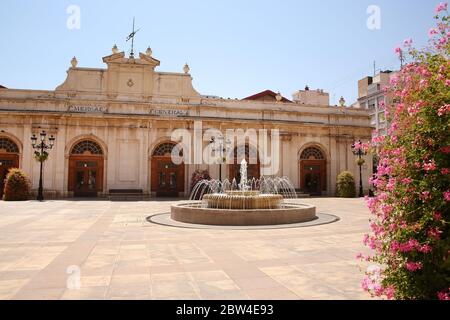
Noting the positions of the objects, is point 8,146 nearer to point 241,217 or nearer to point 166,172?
point 166,172

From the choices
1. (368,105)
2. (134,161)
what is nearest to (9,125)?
(134,161)

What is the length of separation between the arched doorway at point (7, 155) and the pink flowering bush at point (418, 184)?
29.1 metres

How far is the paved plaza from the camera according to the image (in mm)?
4918

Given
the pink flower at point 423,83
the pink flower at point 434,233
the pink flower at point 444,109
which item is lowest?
the pink flower at point 434,233

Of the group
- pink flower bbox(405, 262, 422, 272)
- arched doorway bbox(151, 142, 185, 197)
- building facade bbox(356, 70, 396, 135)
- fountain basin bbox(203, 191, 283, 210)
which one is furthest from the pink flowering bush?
building facade bbox(356, 70, 396, 135)

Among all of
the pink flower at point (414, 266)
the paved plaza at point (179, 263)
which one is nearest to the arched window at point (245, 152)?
the paved plaza at point (179, 263)

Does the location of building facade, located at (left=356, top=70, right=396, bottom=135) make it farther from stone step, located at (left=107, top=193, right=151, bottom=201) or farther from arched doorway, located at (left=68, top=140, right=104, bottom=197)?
arched doorway, located at (left=68, top=140, right=104, bottom=197)

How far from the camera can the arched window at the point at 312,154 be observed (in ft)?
108

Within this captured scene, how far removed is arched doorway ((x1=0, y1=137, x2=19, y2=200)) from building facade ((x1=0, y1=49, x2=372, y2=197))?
70mm

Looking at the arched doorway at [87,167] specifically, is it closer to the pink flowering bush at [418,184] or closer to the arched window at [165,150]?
the arched window at [165,150]

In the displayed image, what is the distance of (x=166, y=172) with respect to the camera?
29.7 meters

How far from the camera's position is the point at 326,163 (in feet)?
109

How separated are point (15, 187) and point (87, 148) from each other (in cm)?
651
